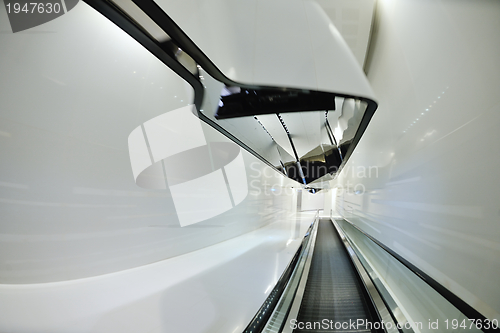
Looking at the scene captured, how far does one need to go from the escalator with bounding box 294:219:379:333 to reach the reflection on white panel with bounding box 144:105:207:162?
362cm

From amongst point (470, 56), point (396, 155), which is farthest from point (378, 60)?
point (470, 56)

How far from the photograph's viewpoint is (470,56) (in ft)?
6.77

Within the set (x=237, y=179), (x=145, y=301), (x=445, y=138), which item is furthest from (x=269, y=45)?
(x=237, y=179)

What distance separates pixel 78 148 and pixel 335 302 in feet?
14.0

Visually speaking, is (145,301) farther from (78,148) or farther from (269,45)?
(269,45)

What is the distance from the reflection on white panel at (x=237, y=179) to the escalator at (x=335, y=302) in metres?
3.47

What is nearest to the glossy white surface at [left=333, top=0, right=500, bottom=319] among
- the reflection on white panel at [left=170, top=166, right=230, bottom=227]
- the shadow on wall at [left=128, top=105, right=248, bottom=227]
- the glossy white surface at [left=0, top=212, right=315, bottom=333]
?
the glossy white surface at [left=0, top=212, right=315, bottom=333]

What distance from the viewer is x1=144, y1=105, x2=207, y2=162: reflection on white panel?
383 cm

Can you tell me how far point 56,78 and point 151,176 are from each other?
1934 mm

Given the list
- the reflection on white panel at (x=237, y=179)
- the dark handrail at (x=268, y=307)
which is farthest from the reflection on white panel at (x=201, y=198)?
the dark handrail at (x=268, y=307)

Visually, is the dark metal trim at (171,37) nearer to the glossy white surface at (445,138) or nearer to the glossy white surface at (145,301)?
the glossy white surface at (445,138)

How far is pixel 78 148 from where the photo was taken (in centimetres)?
278

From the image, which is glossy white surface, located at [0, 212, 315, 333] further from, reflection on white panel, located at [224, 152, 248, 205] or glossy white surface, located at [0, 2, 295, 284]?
reflection on white panel, located at [224, 152, 248, 205]

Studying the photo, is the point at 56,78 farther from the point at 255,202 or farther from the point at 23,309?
the point at 255,202
